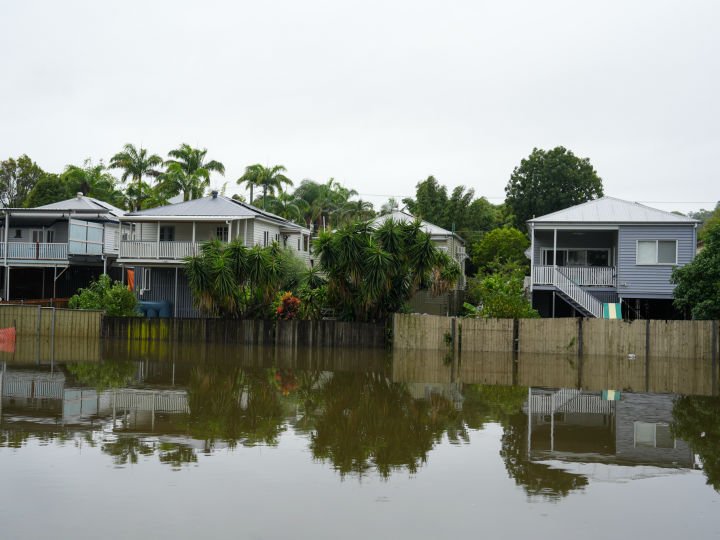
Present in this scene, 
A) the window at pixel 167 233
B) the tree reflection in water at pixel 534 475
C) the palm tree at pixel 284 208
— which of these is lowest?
the tree reflection in water at pixel 534 475

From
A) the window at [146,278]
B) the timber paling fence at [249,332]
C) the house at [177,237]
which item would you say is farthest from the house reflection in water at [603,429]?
the window at [146,278]

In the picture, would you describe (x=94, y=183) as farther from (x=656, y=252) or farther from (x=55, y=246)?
(x=656, y=252)

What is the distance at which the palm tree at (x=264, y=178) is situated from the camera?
66581 millimetres

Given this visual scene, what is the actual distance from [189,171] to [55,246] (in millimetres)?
18435

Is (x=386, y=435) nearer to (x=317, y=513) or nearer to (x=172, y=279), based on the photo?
(x=317, y=513)

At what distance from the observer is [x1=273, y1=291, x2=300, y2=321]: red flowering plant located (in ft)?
116

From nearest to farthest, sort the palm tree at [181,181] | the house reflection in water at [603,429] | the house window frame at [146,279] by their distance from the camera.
Result: the house reflection in water at [603,429]
the house window frame at [146,279]
the palm tree at [181,181]

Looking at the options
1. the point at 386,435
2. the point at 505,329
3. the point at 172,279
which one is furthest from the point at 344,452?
the point at 172,279

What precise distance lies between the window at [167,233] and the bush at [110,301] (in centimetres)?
596

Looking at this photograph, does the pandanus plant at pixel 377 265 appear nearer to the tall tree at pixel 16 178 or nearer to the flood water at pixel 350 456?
the flood water at pixel 350 456

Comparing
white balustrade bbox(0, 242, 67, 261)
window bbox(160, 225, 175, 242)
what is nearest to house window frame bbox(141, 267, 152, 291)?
window bbox(160, 225, 175, 242)

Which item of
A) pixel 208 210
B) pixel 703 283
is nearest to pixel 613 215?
pixel 703 283

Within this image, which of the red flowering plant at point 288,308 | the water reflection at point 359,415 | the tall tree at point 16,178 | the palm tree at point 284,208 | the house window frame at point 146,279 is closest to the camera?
the water reflection at point 359,415

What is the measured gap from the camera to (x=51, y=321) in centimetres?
3603
